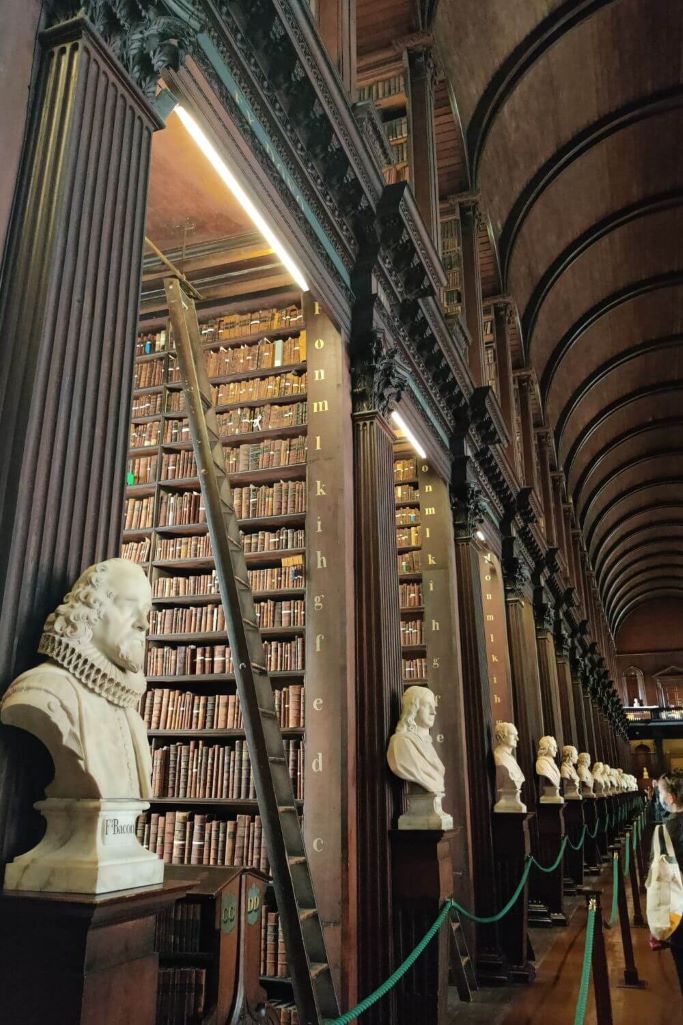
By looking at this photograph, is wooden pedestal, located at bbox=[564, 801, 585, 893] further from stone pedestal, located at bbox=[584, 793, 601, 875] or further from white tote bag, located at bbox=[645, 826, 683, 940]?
white tote bag, located at bbox=[645, 826, 683, 940]

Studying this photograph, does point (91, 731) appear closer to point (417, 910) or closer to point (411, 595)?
point (417, 910)

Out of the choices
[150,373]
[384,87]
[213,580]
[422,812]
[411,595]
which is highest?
[384,87]

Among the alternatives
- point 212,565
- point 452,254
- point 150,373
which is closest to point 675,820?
point 212,565

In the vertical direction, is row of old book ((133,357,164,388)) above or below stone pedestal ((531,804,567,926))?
above

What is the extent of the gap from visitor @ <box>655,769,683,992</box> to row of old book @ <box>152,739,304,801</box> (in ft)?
6.23

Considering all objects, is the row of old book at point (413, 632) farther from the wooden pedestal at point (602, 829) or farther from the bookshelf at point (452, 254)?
the wooden pedestal at point (602, 829)

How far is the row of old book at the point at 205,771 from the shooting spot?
4258 mm

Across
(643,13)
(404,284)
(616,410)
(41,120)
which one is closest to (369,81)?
(404,284)

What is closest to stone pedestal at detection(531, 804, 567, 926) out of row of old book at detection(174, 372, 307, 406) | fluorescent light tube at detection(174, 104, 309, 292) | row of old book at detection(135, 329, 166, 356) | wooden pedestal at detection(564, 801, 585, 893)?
wooden pedestal at detection(564, 801, 585, 893)

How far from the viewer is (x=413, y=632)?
6.54 m

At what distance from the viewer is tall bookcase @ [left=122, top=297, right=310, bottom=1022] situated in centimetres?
425

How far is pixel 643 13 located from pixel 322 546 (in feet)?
27.9

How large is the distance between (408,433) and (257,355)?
1.30 metres

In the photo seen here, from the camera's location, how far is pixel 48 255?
74.5 inches
